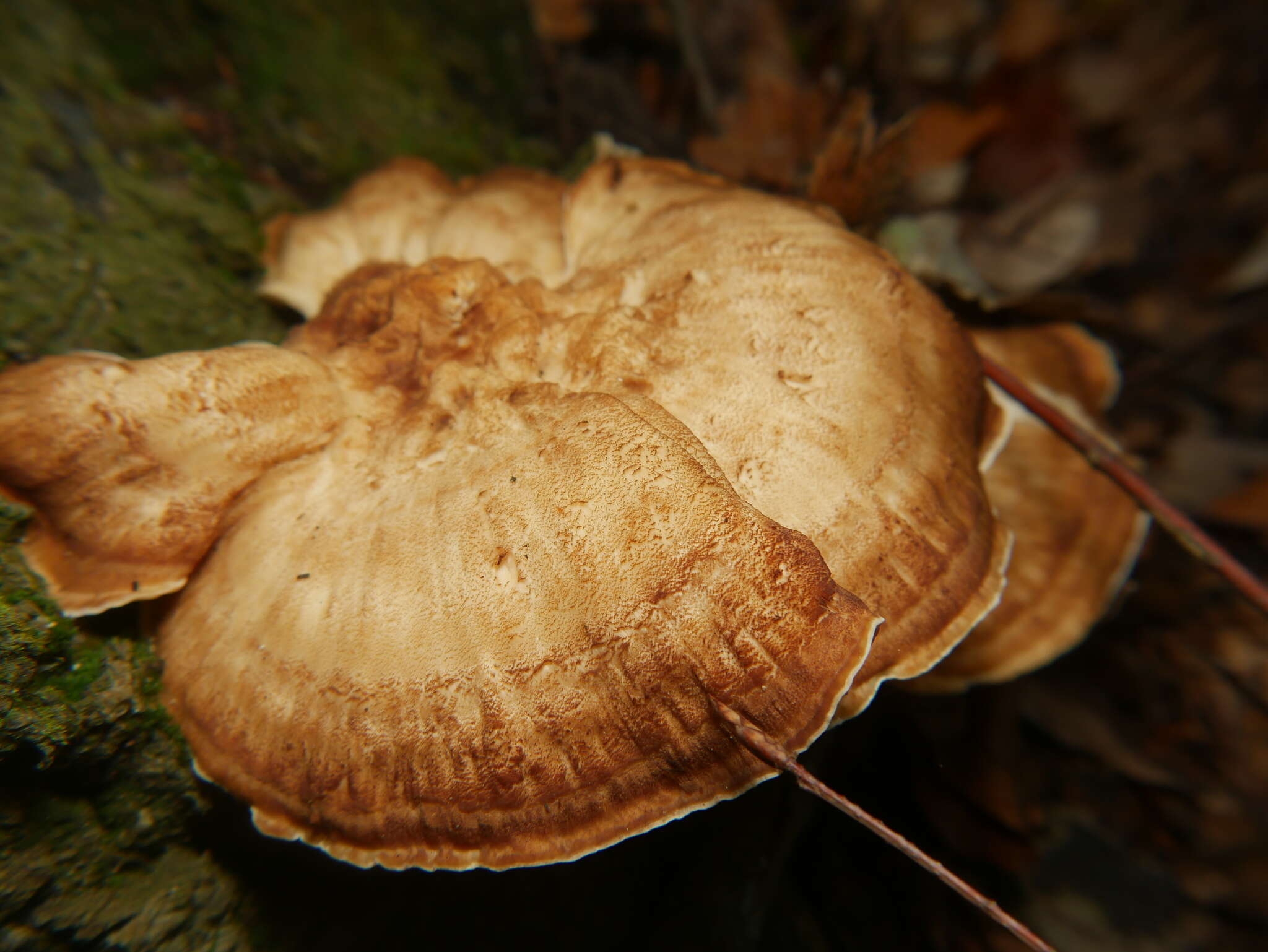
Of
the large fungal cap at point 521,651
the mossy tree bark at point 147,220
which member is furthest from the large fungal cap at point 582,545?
the mossy tree bark at point 147,220

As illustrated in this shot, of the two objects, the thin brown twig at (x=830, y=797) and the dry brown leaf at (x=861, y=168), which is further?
the dry brown leaf at (x=861, y=168)

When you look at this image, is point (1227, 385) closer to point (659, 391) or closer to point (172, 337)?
point (659, 391)

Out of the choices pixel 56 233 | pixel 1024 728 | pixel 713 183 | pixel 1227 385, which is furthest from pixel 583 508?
pixel 1227 385

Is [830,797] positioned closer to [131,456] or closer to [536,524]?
[536,524]

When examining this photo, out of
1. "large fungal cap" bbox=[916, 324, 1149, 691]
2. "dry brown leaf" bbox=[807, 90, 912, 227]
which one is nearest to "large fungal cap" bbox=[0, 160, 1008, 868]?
"dry brown leaf" bbox=[807, 90, 912, 227]

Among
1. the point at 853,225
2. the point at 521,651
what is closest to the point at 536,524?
the point at 521,651

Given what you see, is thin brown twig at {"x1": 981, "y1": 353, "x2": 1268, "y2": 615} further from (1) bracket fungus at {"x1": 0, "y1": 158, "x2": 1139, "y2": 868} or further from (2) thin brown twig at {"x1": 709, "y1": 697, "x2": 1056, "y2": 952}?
(2) thin brown twig at {"x1": 709, "y1": 697, "x2": 1056, "y2": 952}

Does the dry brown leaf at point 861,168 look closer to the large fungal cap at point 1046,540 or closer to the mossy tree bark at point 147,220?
the large fungal cap at point 1046,540
